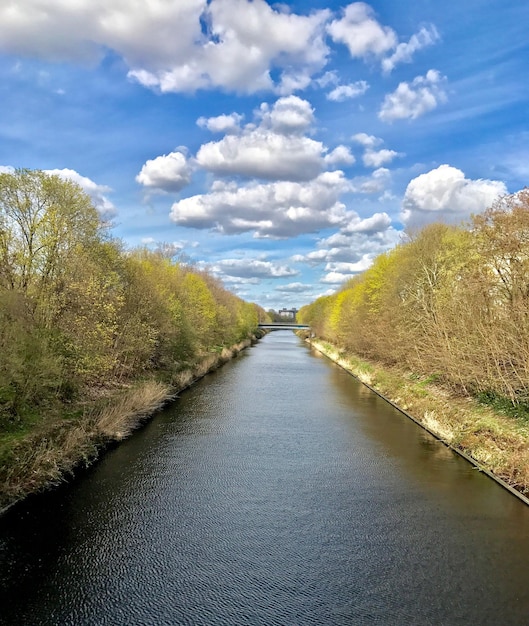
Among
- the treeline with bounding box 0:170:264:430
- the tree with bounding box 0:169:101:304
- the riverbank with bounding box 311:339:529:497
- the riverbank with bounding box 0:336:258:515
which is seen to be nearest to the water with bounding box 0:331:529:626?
the riverbank with bounding box 0:336:258:515

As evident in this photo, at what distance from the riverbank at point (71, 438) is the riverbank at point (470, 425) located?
11395mm

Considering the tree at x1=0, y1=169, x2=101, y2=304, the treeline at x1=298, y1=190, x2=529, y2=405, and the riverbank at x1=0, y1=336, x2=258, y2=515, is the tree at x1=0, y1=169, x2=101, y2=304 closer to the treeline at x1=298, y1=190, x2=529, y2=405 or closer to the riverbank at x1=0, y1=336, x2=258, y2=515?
the riverbank at x1=0, y1=336, x2=258, y2=515

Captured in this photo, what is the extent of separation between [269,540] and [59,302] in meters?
11.1

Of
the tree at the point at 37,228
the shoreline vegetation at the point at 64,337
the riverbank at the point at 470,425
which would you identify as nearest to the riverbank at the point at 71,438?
the shoreline vegetation at the point at 64,337

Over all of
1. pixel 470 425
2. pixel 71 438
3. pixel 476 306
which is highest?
pixel 476 306

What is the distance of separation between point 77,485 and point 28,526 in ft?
8.39

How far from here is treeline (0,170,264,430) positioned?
1286 centimetres

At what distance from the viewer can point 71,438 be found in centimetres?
1370

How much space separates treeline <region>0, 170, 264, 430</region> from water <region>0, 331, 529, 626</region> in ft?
9.76

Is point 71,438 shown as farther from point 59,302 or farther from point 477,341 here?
point 477,341

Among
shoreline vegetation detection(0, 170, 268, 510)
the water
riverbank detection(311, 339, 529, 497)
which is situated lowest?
the water

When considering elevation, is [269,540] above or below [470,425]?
below

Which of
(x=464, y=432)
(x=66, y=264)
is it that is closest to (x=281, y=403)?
(x=464, y=432)

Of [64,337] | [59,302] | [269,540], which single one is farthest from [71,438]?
[269,540]
